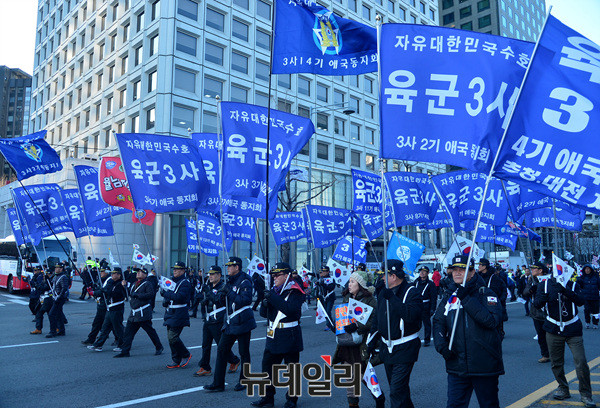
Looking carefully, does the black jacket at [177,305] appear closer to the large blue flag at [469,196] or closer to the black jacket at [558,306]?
the black jacket at [558,306]

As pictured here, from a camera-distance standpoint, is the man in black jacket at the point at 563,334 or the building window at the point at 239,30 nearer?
the man in black jacket at the point at 563,334

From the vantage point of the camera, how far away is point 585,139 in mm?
4723

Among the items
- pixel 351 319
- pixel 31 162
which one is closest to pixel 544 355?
pixel 351 319

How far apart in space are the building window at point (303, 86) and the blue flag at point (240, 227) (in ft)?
79.7

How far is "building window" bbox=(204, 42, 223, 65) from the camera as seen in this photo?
34.6 meters

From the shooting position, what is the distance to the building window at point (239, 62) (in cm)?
3613

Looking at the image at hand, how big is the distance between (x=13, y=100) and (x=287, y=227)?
391 ft

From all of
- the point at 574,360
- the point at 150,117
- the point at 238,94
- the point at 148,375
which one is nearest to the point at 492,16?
the point at 238,94

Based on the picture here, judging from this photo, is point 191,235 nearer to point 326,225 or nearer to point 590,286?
point 326,225

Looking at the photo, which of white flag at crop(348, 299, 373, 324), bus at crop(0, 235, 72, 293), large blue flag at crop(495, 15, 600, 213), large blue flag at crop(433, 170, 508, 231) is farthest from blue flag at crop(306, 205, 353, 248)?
bus at crop(0, 235, 72, 293)

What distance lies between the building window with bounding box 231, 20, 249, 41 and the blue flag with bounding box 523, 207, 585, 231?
27.5 meters

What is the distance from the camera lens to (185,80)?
3334 centimetres

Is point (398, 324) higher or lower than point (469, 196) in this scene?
lower

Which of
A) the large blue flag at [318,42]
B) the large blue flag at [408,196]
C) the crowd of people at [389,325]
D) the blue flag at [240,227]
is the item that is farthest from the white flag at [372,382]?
the blue flag at [240,227]
